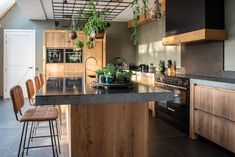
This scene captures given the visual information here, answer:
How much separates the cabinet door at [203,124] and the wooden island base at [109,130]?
1.44 m

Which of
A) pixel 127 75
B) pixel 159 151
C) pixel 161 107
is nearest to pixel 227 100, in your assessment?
pixel 159 151

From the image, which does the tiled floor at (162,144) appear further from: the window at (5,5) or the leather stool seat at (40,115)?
the window at (5,5)

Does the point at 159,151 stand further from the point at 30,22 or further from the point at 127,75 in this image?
the point at 30,22

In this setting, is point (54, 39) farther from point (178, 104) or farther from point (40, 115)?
point (40, 115)

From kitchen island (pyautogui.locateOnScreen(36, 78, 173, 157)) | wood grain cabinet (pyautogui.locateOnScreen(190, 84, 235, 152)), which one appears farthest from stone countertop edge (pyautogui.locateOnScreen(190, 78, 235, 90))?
kitchen island (pyautogui.locateOnScreen(36, 78, 173, 157))

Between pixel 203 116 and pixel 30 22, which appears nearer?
pixel 203 116

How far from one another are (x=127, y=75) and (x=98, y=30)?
0.93 meters

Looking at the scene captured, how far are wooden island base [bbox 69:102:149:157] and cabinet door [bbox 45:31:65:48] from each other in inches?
234

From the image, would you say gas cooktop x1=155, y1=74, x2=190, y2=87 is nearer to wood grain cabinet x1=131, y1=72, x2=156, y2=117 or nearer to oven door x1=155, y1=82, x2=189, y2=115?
oven door x1=155, y1=82, x2=189, y2=115

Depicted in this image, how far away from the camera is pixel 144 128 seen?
246 centimetres

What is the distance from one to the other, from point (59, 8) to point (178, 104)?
412cm

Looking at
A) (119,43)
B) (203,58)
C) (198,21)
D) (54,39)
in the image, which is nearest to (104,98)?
(198,21)

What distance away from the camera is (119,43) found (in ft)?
29.1

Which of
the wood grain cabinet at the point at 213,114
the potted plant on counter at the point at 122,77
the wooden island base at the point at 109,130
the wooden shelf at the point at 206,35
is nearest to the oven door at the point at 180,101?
the wood grain cabinet at the point at 213,114
